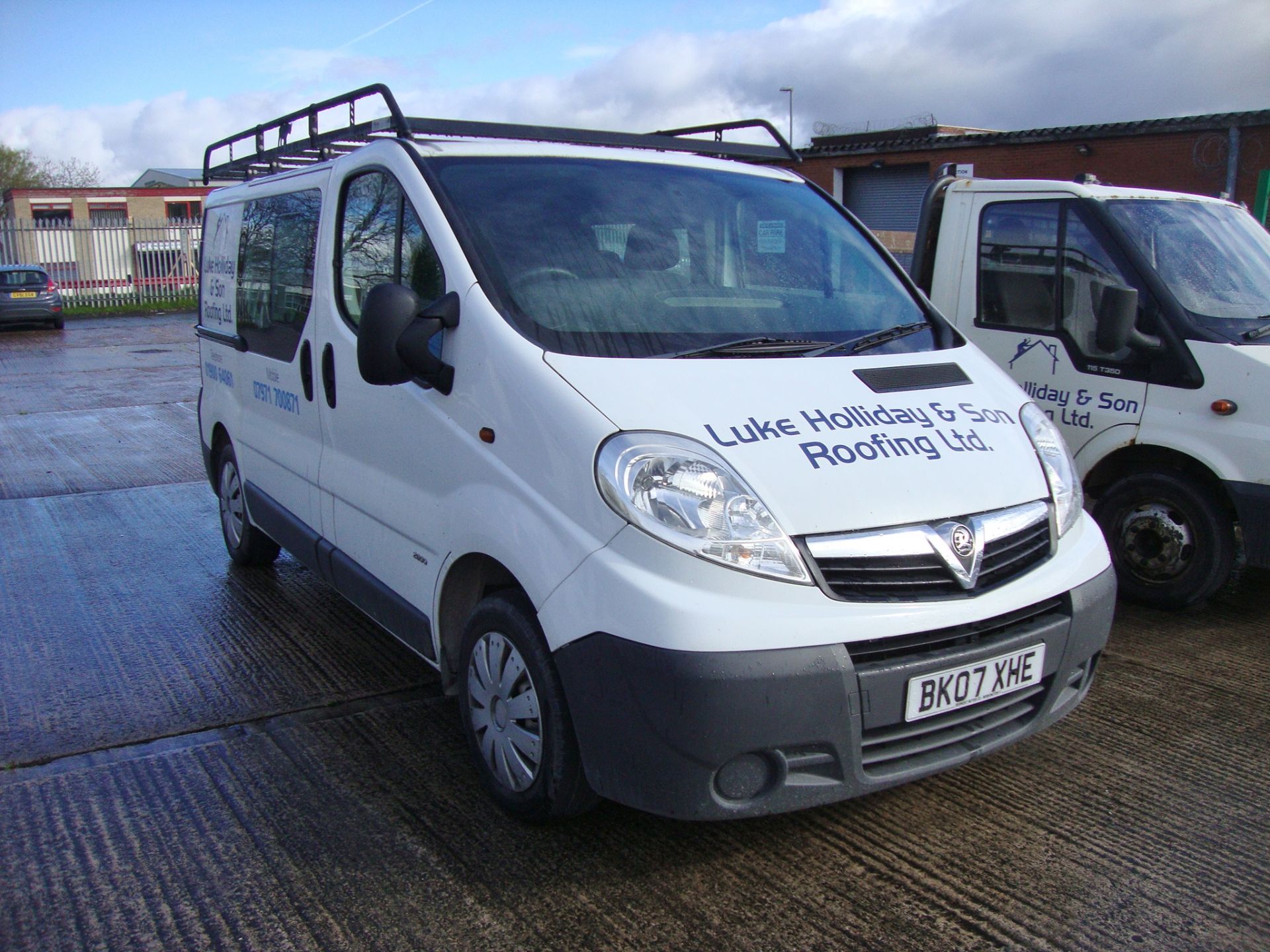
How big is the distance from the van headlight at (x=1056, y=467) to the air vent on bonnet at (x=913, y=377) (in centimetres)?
23

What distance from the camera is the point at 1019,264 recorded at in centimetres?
544

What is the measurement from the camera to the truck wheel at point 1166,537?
4.77 metres

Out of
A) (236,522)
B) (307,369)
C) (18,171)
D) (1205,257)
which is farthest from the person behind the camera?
(18,171)

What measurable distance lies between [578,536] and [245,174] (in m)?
4.28

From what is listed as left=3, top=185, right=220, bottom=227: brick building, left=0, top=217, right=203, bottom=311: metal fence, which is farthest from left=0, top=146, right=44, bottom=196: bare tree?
left=0, top=217, right=203, bottom=311: metal fence

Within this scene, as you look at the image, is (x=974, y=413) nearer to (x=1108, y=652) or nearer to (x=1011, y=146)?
(x=1108, y=652)

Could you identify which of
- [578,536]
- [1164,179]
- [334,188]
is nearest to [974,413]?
[578,536]

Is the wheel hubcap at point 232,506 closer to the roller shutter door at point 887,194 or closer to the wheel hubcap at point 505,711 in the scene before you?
the wheel hubcap at point 505,711

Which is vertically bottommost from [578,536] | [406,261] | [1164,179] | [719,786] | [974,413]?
[719,786]

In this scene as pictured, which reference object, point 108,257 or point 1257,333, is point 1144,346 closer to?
point 1257,333

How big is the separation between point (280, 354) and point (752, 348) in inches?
90.4

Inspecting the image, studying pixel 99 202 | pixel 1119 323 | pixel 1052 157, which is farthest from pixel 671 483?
pixel 99 202

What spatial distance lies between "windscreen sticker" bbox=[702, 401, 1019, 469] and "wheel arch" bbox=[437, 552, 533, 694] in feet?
2.80

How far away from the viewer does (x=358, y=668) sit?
4.33 meters
